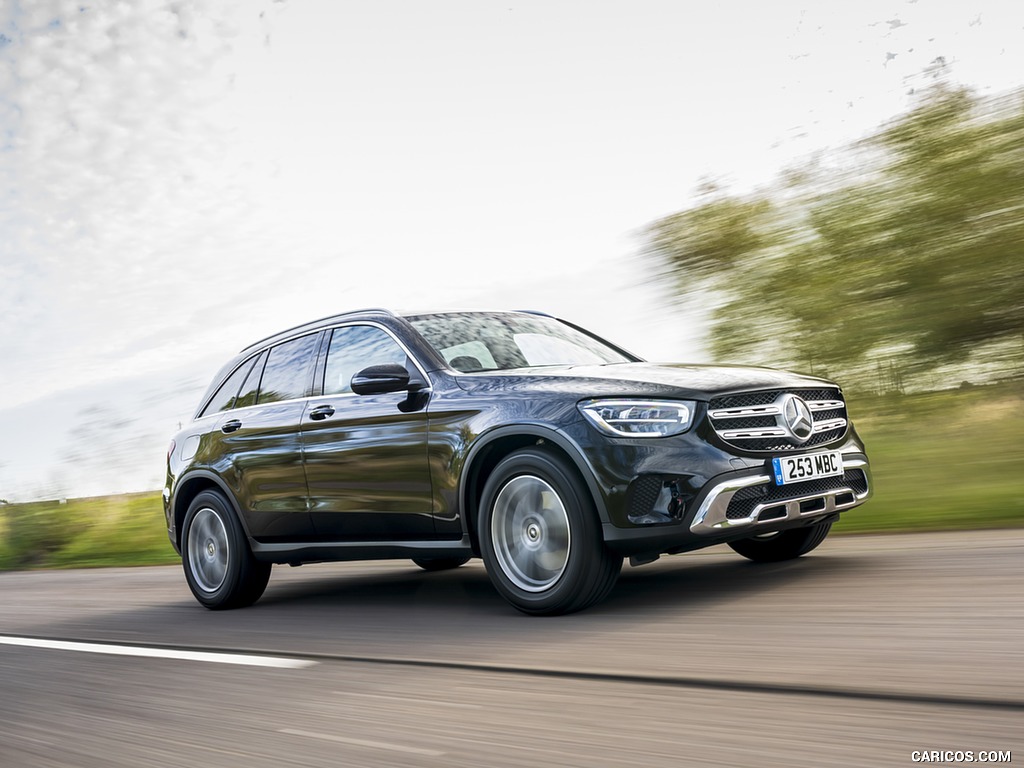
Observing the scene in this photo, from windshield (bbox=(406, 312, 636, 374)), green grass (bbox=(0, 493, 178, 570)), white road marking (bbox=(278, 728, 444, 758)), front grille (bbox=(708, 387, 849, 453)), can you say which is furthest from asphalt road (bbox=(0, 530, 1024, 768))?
green grass (bbox=(0, 493, 178, 570))

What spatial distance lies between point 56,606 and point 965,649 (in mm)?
7877

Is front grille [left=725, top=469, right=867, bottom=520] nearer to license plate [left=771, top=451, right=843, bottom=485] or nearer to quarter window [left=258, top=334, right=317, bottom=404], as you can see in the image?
license plate [left=771, top=451, right=843, bottom=485]

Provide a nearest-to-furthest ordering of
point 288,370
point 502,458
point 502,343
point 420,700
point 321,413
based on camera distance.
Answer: point 420,700 → point 502,458 → point 502,343 → point 321,413 → point 288,370

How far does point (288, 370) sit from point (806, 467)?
138 inches

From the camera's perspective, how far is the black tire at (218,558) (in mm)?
7591

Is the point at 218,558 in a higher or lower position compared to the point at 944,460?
higher

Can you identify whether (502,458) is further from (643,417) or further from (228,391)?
(228,391)

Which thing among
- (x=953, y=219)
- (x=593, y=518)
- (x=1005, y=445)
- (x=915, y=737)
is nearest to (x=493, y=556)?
(x=593, y=518)

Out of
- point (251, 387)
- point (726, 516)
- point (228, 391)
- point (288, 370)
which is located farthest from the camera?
point (228, 391)

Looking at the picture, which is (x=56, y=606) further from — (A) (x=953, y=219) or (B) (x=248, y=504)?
(A) (x=953, y=219)

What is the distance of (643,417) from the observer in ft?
17.1

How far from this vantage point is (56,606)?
955cm

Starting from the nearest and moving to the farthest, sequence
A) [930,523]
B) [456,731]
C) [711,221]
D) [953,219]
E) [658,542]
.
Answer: [456,731]
[658,542]
[930,523]
[953,219]
[711,221]

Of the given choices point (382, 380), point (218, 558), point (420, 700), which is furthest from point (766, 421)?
point (218, 558)
